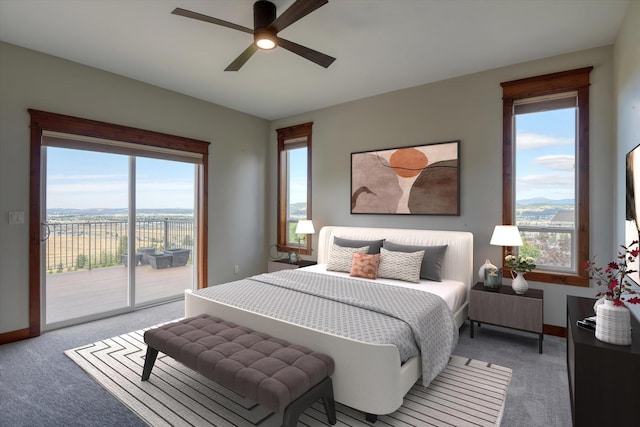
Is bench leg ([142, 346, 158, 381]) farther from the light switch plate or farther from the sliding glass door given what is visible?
the light switch plate

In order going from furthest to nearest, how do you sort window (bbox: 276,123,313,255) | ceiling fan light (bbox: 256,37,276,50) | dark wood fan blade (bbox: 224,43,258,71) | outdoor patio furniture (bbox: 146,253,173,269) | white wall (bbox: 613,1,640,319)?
window (bbox: 276,123,313,255) < outdoor patio furniture (bbox: 146,253,173,269) < dark wood fan blade (bbox: 224,43,258,71) < ceiling fan light (bbox: 256,37,276,50) < white wall (bbox: 613,1,640,319)

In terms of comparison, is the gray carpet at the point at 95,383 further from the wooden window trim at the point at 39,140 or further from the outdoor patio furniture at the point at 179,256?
the outdoor patio furniture at the point at 179,256

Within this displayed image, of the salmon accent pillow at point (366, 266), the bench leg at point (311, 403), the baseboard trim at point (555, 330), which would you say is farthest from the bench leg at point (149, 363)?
the baseboard trim at point (555, 330)

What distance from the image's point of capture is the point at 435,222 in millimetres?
3979

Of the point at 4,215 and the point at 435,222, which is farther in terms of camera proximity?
the point at 435,222

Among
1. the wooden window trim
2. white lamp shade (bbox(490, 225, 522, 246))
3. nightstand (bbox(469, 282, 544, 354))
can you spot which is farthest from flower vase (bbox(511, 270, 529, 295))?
the wooden window trim

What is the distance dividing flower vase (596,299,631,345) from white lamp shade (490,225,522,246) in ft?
4.86

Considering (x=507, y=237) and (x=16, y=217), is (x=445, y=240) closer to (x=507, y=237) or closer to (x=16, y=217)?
(x=507, y=237)

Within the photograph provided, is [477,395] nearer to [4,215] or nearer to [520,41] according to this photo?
[520,41]

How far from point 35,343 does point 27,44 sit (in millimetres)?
2849

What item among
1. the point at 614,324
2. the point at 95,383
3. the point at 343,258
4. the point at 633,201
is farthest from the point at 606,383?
the point at 95,383

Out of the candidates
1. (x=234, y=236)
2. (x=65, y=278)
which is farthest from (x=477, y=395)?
(x=65, y=278)

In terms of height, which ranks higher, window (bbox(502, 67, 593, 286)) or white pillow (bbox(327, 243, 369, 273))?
window (bbox(502, 67, 593, 286))

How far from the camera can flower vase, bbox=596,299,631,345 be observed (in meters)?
1.65
